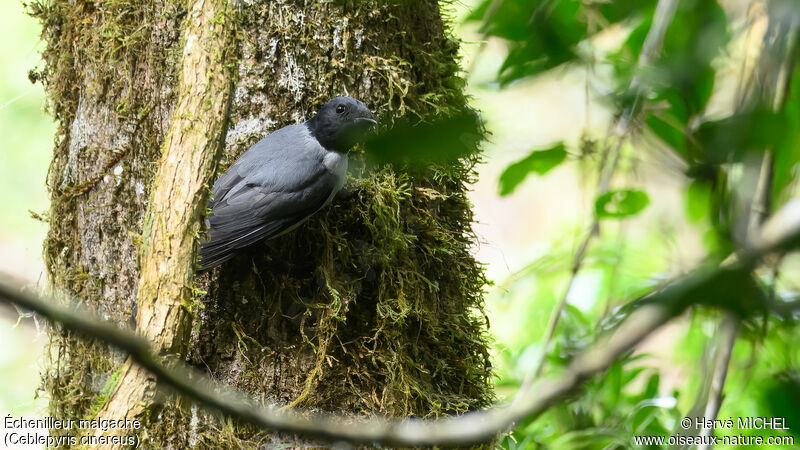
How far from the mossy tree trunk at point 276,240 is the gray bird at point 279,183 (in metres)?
0.07

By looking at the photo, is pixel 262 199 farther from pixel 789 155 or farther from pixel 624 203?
pixel 789 155

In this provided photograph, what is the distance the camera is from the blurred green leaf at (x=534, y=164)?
105cm

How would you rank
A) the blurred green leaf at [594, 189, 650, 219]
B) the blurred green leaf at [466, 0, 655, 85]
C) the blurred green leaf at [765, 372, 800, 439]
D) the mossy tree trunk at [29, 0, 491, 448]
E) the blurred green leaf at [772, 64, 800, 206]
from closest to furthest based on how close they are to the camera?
1. the blurred green leaf at [765, 372, 800, 439]
2. the blurred green leaf at [466, 0, 655, 85]
3. the blurred green leaf at [772, 64, 800, 206]
4. the blurred green leaf at [594, 189, 650, 219]
5. the mossy tree trunk at [29, 0, 491, 448]

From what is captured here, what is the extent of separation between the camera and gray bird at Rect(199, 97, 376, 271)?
2348 mm

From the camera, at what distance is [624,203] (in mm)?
1401

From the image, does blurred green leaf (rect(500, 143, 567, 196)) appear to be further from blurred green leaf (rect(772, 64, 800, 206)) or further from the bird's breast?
the bird's breast

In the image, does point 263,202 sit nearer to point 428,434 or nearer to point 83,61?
point 83,61

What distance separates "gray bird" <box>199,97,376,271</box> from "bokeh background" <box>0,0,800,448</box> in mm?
555

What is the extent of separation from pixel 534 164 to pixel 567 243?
3.53m

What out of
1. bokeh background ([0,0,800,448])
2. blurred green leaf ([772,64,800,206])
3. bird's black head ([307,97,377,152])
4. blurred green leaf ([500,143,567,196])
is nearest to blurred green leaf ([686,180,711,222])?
bokeh background ([0,0,800,448])

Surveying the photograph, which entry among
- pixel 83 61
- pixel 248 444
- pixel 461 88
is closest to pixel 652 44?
pixel 461 88

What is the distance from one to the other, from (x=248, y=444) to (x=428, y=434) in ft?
5.95

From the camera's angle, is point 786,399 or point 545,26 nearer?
point 786,399

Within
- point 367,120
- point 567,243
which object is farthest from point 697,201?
point 567,243
